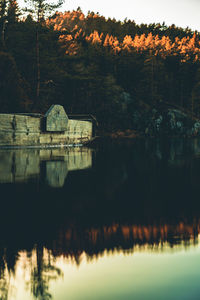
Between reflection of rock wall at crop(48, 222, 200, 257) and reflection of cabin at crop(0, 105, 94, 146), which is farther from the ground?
reflection of cabin at crop(0, 105, 94, 146)

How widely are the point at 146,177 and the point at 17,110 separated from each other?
15.2 meters

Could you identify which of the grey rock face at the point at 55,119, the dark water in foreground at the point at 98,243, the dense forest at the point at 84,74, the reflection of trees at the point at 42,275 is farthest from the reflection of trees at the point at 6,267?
the dense forest at the point at 84,74

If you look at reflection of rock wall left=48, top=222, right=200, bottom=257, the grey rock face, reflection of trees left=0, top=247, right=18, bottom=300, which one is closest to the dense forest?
the grey rock face

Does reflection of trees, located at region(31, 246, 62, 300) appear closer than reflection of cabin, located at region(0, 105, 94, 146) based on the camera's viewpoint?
Yes

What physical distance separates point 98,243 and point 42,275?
906 millimetres

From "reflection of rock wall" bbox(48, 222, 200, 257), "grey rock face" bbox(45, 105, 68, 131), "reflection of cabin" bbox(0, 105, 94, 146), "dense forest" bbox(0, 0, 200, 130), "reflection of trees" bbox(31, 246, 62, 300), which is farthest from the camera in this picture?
"dense forest" bbox(0, 0, 200, 130)

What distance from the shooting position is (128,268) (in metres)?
3.11

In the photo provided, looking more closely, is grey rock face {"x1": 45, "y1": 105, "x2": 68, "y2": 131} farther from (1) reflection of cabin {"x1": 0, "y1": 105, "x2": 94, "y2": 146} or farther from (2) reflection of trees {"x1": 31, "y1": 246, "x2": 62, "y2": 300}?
(2) reflection of trees {"x1": 31, "y1": 246, "x2": 62, "y2": 300}

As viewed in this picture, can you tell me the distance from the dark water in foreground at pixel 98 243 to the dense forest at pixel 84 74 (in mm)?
17105

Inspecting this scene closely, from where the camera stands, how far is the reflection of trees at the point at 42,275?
2.63 meters

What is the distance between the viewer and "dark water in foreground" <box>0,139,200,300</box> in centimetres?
272

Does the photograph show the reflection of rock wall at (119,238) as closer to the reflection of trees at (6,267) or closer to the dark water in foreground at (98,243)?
the dark water in foreground at (98,243)

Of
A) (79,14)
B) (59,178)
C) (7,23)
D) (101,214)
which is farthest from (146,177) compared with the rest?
(79,14)

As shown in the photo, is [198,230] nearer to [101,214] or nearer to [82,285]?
[101,214]
